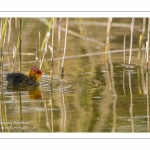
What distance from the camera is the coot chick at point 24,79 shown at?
26.6 feet

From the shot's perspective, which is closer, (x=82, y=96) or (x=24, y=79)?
(x=82, y=96)

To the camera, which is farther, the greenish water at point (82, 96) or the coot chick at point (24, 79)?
the coot chick at point (24, 79)

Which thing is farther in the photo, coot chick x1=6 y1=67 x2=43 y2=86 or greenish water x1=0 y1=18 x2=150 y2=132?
coot chick x1=6 y1=67 x2=43 y2=86

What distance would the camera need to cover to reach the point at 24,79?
815 centimetres

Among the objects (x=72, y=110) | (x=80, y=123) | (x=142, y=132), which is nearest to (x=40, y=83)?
(x=72, y=110)

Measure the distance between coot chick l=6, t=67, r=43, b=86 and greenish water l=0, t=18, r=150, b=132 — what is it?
5.1 inches

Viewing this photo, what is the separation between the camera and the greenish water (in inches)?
Result: 254

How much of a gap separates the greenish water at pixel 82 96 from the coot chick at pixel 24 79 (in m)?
0.13

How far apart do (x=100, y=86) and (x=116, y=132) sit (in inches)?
85.9

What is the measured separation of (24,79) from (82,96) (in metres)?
1.03

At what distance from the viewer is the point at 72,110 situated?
23.0 feet
